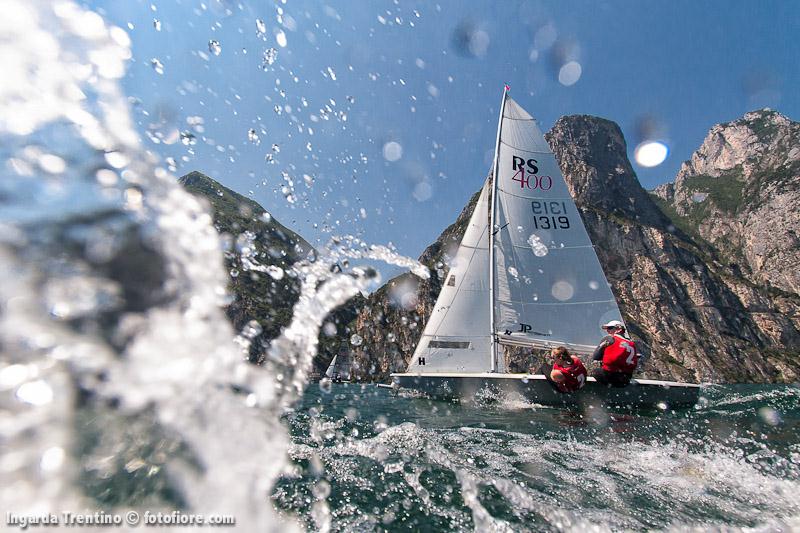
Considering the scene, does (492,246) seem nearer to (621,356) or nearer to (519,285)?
(519,285)

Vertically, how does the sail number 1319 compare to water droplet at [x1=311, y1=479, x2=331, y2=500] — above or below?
above

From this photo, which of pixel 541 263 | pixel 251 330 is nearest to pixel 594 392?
pixel 541 263

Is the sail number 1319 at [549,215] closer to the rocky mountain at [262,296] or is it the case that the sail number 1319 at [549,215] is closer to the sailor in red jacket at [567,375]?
the sailor in red jacket at [567,375]

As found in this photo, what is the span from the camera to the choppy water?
339cm

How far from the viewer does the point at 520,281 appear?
Result: 18172 millimetres

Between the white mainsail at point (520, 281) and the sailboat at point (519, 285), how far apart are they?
4 cm

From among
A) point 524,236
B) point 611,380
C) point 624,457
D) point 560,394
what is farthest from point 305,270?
point 524,236

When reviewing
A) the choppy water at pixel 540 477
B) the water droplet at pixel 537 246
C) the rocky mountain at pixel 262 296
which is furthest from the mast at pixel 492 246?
the rocky mountain at pixel 262 296

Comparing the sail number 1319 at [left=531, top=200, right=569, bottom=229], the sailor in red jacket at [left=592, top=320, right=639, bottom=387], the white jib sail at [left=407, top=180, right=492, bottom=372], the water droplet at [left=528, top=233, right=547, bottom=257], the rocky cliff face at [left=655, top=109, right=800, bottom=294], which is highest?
the rocky cliff face at [left=655, top=109, right=800, bottom=294]

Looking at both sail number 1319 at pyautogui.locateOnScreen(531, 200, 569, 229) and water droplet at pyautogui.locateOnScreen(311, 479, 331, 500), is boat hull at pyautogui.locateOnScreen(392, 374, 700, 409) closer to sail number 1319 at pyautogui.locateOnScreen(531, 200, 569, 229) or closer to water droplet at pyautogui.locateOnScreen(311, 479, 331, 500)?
water droplet at pyautogui.locateOnScreen(311, 479, 331, 500)

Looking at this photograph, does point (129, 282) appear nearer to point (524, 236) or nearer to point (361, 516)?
point (361, 516)

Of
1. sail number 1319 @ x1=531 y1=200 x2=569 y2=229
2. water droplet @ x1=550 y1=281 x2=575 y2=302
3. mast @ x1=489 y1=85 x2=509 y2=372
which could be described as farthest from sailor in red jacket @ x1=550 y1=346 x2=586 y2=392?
sail number 1319 @ x1=531 y1=200 x2=569 y2=229

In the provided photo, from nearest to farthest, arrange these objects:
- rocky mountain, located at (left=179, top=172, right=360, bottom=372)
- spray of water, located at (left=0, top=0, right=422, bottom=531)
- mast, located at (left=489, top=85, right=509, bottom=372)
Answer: spray of water, located at (left=0, top=0, right=422, bottom=531), mast, located at (left=489, top=85, right=509, bottom=372), rocky mountain, located at (left=179, top=172, right=360, bottom=372)

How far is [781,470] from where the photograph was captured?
203 inches
